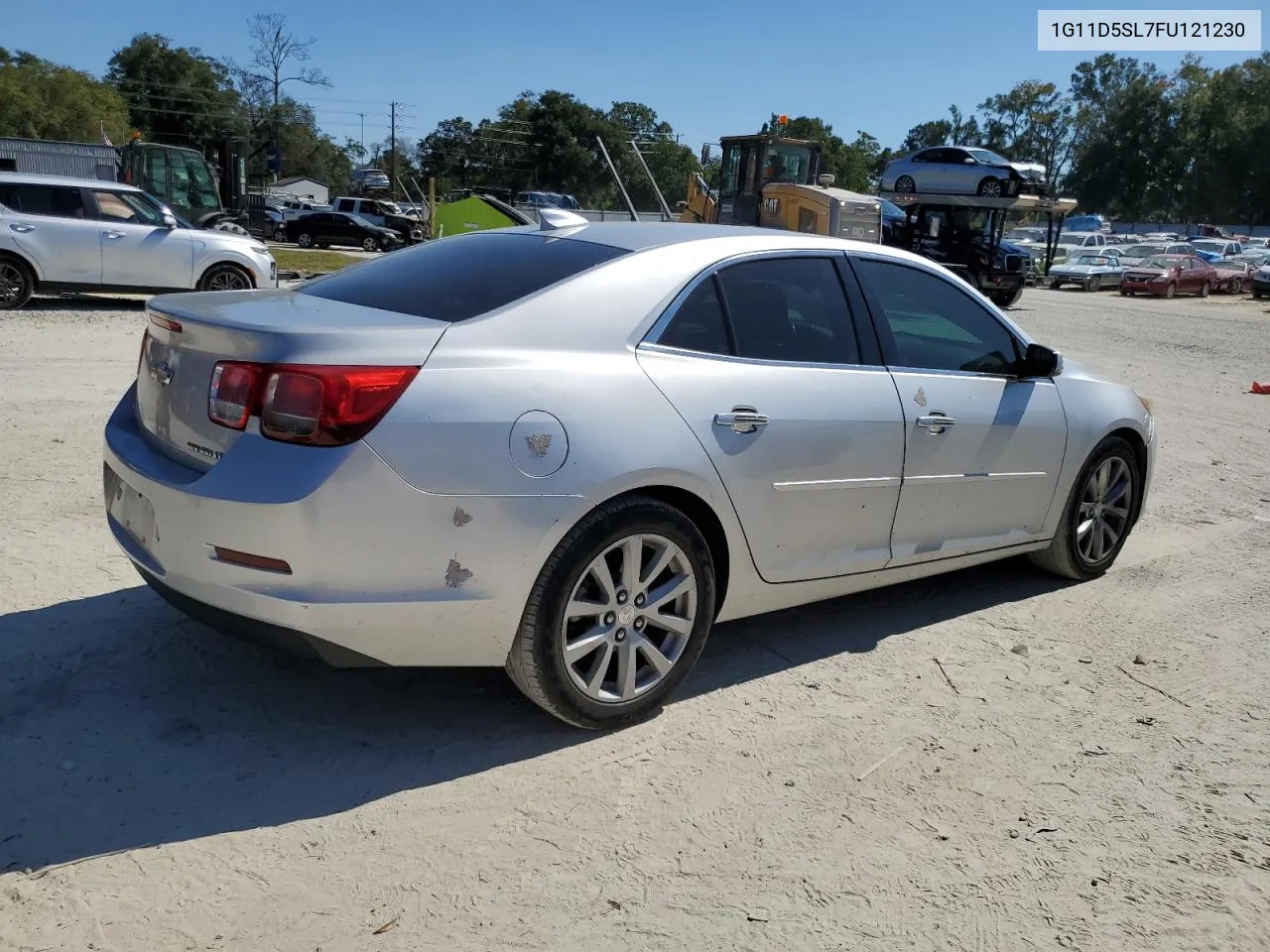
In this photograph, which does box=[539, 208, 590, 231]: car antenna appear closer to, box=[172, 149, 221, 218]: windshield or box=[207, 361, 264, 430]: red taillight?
box=[207, 361, 264, 430]: red taillight

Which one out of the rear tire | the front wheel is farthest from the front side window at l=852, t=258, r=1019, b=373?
the front wheel

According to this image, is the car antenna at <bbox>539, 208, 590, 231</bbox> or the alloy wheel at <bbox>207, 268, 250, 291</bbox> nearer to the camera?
the car antenna at <bbox>539, 208, 590, 231</bbox>

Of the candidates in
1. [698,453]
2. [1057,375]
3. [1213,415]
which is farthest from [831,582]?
[1213,415]

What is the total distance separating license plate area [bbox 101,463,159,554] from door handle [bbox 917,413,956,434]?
280cm

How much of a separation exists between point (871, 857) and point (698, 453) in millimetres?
1339

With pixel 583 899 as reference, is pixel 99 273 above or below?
above

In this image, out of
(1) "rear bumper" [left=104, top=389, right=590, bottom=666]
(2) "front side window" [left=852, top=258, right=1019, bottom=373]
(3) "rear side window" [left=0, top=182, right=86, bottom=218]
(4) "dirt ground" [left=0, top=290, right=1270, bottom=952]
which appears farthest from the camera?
(3) "rear side window" [left=0, top=182, right=86, bottom=218]

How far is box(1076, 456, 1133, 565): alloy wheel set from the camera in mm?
5445

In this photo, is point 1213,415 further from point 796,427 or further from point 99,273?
point 99,273

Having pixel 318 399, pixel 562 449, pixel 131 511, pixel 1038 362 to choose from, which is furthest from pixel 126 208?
pixel 562 449

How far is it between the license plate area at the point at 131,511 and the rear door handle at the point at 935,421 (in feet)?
9.18

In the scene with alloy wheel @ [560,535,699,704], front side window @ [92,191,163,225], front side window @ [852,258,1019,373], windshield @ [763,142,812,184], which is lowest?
alloy wheel @ [560,535,699,704]

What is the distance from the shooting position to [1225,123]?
297ft

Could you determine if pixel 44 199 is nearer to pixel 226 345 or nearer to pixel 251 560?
pixel 226 345
